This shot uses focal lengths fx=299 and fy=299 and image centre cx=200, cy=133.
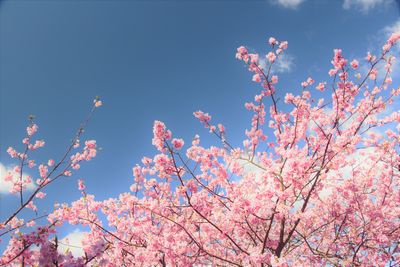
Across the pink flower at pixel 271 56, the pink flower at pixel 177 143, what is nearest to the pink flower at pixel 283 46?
the pink flower at pixel 271 56

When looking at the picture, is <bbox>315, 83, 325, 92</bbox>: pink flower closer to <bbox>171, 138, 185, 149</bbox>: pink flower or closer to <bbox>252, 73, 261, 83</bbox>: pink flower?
<bbox>252, 73, 261, 83</bbox>: pink flower

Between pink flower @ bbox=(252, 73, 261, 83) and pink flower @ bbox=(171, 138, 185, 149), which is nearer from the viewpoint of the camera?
pink flower @ bbox=(171, 138, 185, 149)

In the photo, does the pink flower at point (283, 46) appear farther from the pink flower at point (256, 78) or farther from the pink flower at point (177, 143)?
the pink flower at point (177, 143)

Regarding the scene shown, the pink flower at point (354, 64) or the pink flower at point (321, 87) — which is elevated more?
the pink flower at point (321, 87)

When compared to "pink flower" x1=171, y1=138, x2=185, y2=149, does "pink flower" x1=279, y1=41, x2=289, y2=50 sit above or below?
above

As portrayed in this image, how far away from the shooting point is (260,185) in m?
8.18

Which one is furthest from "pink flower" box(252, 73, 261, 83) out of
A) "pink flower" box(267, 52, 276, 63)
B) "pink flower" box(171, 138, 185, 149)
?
"pink flower" box(171, 138, 185, 149)

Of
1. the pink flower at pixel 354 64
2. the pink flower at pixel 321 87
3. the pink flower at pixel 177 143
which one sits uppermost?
the pink flower at pixel 321 87

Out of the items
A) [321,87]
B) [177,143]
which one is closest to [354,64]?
[321,87]

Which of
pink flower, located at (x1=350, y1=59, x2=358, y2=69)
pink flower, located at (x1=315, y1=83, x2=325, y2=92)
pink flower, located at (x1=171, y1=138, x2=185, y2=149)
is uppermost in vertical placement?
pink flower, located at (x1=315, y1=83, x2=325, y2=92)

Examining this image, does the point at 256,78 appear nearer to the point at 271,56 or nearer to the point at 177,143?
the point at 271,56

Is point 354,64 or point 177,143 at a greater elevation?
point 354,64

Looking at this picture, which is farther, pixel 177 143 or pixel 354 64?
pixel 354 64

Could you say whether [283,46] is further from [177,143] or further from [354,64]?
[177,143]
